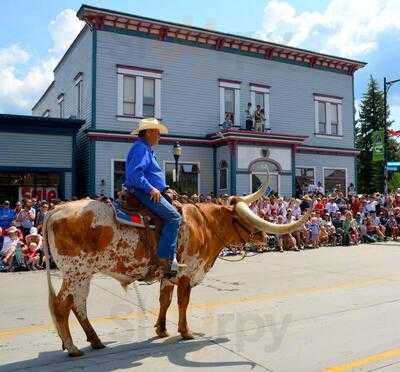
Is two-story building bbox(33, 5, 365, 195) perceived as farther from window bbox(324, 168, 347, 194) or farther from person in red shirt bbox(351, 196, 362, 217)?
person in red shirt bbox(351, 196, 362, 217)

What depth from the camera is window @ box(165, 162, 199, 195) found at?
2344 cm

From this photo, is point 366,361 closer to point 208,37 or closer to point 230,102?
point 230,102

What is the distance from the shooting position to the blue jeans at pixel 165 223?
5801 millimetres

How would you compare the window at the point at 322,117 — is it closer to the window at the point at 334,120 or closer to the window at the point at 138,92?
the window at the point at 334,120

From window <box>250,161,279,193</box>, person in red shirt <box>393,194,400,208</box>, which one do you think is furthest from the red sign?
person in red shirt <box>393,194,400,208</box>

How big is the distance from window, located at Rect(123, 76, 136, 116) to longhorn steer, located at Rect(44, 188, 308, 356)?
55.3 feet

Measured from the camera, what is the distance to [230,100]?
2542 cm

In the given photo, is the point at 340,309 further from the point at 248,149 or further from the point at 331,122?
the point at 331,122

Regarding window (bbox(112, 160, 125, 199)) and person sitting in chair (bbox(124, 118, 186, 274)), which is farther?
window (bbox(112, 160, 125, 199))

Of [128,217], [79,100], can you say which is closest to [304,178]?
[79,100]

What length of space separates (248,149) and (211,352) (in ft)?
60.3

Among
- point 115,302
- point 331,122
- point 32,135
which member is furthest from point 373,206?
point 115,302

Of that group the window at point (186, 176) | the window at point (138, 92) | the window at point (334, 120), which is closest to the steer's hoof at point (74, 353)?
the window at point (186, 176)

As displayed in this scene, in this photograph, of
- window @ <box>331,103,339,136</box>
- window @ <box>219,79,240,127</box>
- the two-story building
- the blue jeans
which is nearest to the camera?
the blue jeans
